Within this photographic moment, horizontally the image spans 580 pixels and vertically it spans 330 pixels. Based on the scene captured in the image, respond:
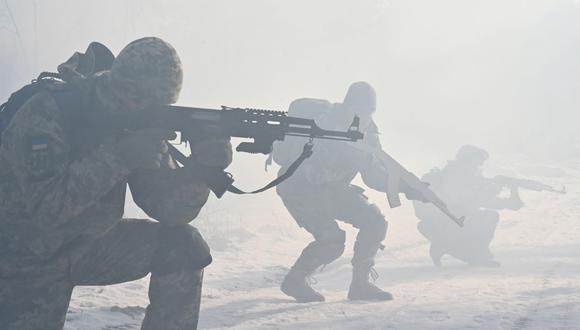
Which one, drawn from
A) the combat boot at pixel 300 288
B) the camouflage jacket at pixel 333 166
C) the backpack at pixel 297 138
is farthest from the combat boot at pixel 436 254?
the combat boot at pixel 300 288

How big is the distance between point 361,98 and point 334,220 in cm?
142

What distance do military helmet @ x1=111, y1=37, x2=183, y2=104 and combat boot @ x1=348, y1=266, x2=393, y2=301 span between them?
380 cm

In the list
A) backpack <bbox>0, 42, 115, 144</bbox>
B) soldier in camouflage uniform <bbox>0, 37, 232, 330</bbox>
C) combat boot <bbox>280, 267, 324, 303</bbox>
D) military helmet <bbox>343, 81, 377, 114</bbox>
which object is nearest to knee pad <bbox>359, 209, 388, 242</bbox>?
combat boot <bbox>280, 267, 324, 303</bbox>

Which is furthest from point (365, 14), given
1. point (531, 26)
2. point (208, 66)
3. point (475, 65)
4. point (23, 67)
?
point (23, 67)

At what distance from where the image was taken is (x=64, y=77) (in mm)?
3943

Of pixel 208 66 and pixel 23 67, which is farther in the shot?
pixel 208 66

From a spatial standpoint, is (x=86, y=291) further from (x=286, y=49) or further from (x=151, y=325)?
(x=286, y=49)

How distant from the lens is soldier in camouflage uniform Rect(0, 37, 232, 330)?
11.6 feet

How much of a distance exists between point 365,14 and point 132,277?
3706 centimetres

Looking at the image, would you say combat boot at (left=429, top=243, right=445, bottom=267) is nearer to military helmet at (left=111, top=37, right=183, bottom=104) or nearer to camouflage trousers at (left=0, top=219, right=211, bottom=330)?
camouflage trousers at (left=0, top=219, right=211, bottom=330)

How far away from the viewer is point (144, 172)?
4.09m

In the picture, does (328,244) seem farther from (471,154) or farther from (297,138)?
(471,154)

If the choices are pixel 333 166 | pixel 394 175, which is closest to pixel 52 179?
pixel 333 166

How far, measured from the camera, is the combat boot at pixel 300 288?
6.89m
